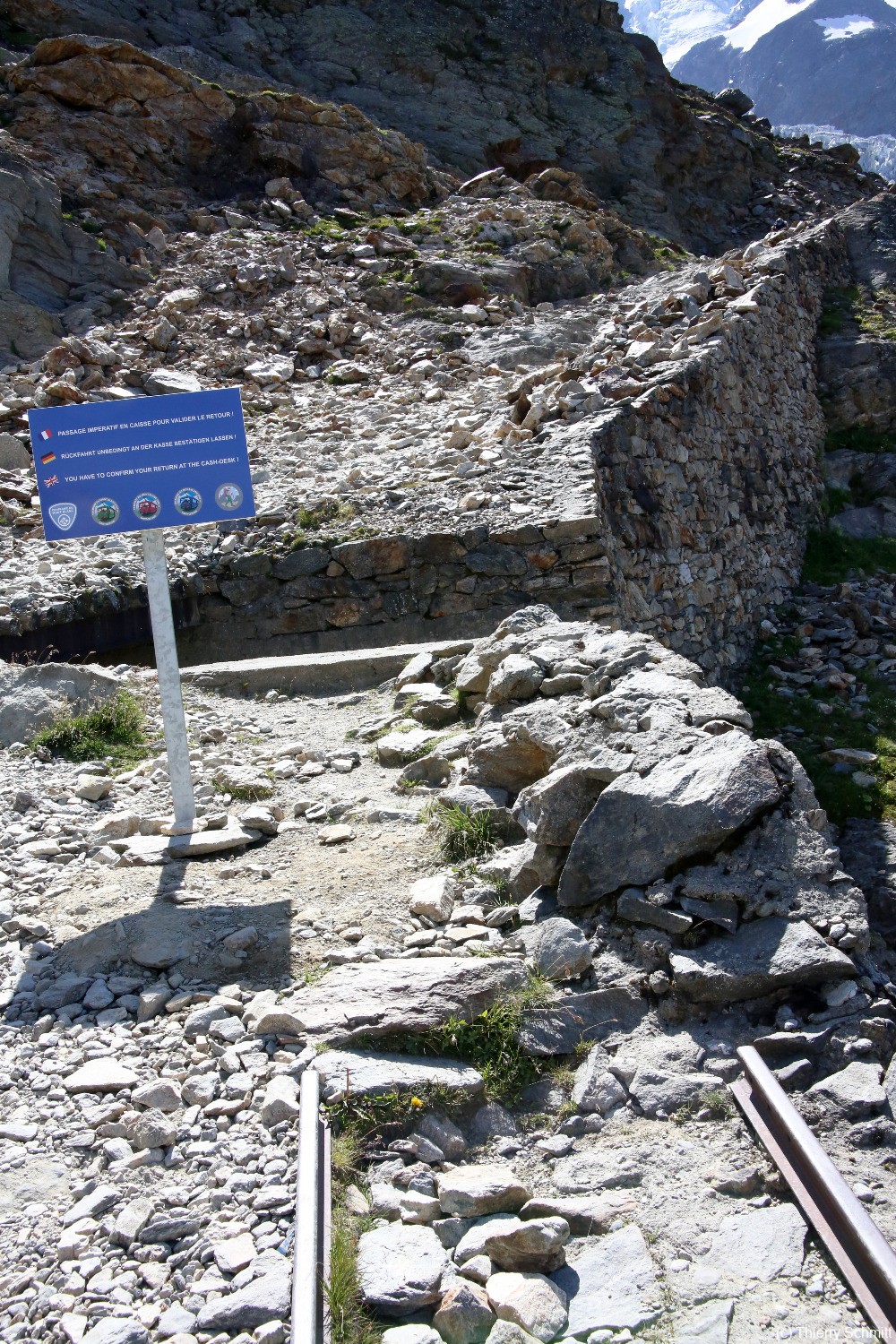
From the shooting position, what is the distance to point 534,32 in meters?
32.1

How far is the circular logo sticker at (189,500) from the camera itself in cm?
476

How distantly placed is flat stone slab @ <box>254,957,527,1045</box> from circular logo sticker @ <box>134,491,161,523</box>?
2.29 m

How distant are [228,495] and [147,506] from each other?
36 cm

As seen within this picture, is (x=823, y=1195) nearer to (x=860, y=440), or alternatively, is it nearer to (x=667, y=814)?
(x=667, y=814)

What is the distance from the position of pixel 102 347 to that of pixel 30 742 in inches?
374

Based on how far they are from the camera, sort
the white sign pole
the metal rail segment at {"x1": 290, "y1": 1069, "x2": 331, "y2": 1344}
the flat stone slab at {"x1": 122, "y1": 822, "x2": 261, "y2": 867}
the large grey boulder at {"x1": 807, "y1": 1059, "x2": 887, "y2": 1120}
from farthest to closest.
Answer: the white sign pole → the flat stone slab at {"x1": 122, "y1": 822, "x2": 261, "y2": 867} → the large grey boulder at {"x1": 807, "y1": 1059, "x2": 887, "y2": 1120} → the metal rail segment at {"x1": 290, "y1": 1069, "x2": 331, "y2": 1344}

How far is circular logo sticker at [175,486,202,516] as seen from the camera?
4758mm

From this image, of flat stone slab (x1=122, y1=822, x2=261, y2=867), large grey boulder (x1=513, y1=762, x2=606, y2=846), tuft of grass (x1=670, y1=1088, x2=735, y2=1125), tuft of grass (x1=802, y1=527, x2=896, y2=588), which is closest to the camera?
tuft of grass (x1=670, y1=1088, x2=735, y2=1125)

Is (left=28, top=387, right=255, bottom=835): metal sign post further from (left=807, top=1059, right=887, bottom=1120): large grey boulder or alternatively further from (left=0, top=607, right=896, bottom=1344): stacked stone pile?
(left=807, top=1059, right=887, bottom=1120): large grey boulder

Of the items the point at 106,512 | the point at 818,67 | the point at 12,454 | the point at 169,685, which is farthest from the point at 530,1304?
the point at 818,67

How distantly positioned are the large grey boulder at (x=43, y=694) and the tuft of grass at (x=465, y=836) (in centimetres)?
277

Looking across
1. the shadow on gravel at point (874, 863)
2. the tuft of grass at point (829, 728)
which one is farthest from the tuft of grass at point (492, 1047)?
the tuft of grass at point (829, 728)

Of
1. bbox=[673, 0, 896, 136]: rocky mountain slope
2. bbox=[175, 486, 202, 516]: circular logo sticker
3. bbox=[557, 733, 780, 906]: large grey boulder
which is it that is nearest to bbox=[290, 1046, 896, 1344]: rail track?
bbox=[557, 733, 780, 906]: large grey boulder

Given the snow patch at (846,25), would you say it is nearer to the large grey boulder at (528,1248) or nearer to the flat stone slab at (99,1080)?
the flat stone slab at (99,1080)
